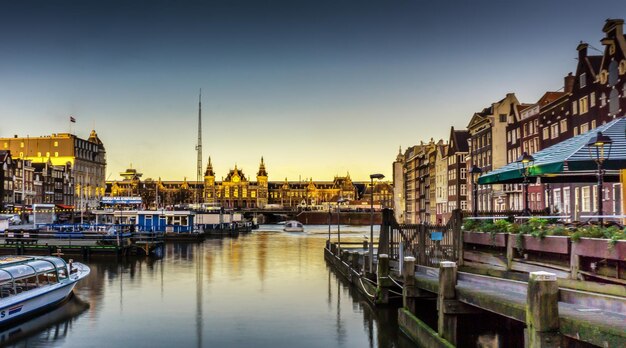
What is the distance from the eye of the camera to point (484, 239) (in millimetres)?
23703

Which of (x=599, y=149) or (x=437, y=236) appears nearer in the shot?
(x=599, y=149)

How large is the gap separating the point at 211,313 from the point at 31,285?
8.87m

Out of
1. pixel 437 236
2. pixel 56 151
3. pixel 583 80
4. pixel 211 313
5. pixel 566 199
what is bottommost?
pixel 211 313

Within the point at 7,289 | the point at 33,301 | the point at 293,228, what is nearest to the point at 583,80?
the point at 33,301

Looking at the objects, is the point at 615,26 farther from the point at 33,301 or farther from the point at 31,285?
the point at 33,301

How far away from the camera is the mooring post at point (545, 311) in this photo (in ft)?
42.2

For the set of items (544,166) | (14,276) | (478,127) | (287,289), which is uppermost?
(478,127)

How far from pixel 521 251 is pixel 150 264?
43.5 meters

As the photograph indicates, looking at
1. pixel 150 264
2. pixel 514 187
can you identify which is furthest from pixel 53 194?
pixel 514 187

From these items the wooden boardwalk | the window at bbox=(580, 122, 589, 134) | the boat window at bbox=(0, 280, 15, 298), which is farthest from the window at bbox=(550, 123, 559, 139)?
the boat window at bbox=(0, 280, 15, 298)

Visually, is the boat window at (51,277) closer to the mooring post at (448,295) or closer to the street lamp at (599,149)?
the mooring post at (448,295)

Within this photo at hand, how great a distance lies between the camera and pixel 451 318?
1966 cm

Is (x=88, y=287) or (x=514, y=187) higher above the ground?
(x=514, y=187)

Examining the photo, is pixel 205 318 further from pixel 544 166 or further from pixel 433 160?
pixel 433 160
